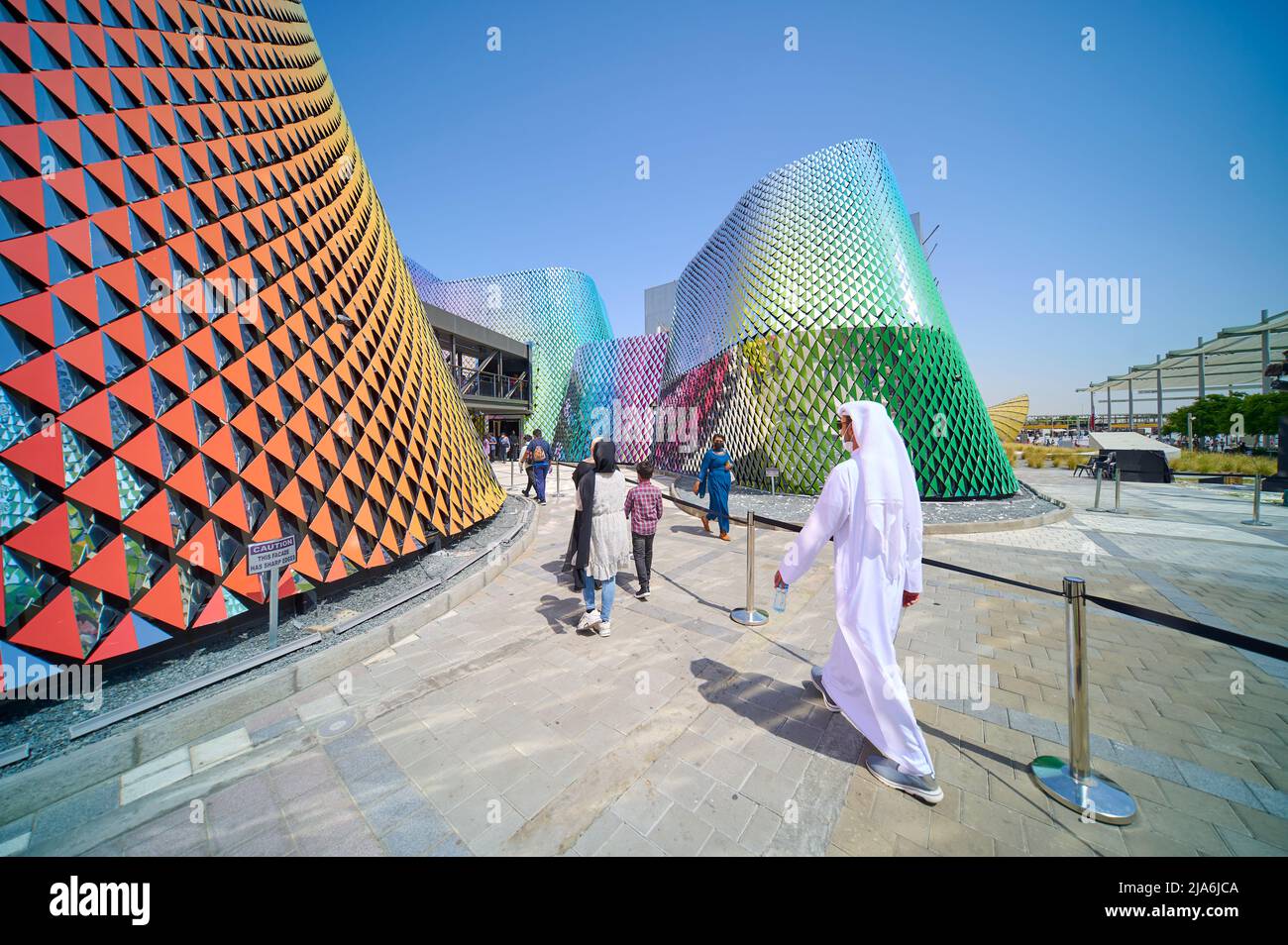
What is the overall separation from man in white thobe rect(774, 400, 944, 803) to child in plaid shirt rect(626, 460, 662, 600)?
2.28 m

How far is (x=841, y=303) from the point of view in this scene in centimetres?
1487

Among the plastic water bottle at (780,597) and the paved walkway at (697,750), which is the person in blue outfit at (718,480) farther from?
the plastic water bottle at (780,597)

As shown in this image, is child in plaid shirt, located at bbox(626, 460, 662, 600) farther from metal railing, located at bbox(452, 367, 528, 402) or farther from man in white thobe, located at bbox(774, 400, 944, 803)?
metal railing, located at bbox(452, 367, 528, 402)

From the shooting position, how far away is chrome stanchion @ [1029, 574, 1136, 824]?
91.8 inches

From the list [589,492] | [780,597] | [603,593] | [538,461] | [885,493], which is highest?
[538,461]

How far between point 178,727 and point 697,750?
326 cm

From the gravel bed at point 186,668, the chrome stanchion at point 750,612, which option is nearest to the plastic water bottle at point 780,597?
the chrome stanchion at point 750,612

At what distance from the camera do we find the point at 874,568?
8.80 ft

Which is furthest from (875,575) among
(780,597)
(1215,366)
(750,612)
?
(1215,366)

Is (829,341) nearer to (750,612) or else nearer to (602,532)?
(750,612)

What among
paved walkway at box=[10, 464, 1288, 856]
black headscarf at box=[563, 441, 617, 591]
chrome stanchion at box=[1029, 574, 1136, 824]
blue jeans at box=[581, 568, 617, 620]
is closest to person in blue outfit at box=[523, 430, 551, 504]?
paved walkway at box=[10, 464, 1288, 856]

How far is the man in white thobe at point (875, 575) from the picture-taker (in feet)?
8.25

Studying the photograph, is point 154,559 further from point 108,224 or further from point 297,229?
point 297,229
